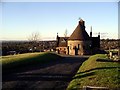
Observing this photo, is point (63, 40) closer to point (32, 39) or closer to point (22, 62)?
point (22, 62)

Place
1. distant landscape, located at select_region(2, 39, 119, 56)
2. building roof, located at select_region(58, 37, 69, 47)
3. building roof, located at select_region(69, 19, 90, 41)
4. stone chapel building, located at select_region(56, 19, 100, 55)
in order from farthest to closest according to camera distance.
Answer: building roof, located at select_region(58, 37, 69, 47)
building roof, located at select_region(69, 19, 90, 41)
stone chapel building, located at select_region(56, 19, 100, 55)
distant landscape, located at select_region(2, 39, 119, 56)

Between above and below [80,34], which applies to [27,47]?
→ below

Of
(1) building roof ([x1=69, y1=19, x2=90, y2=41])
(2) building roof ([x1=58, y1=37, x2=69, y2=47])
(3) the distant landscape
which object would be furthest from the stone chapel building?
(3) the distant landscape

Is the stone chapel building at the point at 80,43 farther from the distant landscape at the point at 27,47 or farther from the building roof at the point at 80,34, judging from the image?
the distant landscape at the point at 27,47

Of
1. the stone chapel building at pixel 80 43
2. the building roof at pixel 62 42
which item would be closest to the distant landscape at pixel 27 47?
the building roof at pixel 62 42

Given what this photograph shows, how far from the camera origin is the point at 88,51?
2522 inches

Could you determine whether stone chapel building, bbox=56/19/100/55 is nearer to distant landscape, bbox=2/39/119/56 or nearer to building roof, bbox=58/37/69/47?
building roof, bbox=58/37/69/47

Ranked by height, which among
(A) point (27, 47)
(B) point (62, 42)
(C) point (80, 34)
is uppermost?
(C) point (80, 34)

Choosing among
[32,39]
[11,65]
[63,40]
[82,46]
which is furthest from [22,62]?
[32,39]

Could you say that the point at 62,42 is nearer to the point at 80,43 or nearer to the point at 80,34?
the point at 80,34

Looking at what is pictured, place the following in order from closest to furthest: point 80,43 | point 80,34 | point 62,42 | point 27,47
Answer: point 80,43
point 80,34
point 62,42
point 27,47

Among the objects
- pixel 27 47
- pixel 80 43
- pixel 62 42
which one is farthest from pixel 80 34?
pixel 27 47

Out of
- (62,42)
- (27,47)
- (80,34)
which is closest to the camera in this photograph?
(80,34)

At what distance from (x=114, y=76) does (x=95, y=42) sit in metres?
50.6
